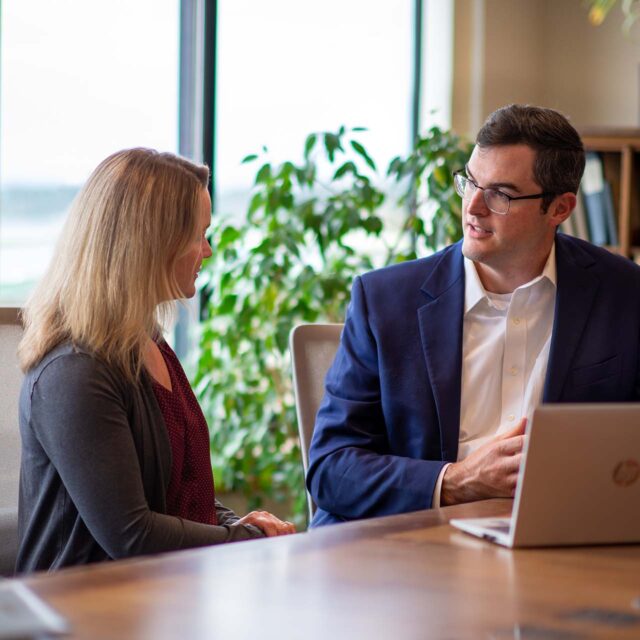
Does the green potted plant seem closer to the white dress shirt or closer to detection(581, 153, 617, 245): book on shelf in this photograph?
detection(581, 153, 617, 245): book on shelf

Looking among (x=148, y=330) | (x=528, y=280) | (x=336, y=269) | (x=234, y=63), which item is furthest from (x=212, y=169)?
(x=148, y=330)

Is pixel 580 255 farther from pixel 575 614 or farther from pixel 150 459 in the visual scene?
pixel 575 614

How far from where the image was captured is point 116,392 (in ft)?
5.29

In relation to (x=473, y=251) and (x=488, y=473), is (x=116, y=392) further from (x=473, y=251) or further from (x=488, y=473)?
(x=473, y=251)

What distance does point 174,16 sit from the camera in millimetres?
3576

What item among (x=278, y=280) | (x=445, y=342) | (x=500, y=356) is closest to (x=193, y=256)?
(x=445, y=342)

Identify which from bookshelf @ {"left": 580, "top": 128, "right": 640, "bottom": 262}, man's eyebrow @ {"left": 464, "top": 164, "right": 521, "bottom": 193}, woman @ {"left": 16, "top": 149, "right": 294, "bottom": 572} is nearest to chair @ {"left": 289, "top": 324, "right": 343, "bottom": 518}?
woman @ {"left": 16, "top": 149, "right": 294, "bottom": 572}

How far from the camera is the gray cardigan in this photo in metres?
1.55

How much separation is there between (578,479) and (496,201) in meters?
0.90

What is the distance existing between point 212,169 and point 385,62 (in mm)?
1176

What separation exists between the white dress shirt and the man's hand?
0.67 ft

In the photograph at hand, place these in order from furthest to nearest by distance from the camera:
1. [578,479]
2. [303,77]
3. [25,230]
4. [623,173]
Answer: [303,77], [623,173], [25,230], [578,479]

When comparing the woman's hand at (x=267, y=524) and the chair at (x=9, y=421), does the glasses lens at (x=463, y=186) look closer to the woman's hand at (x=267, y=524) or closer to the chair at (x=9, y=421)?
the woman's hand at (x=267, y=524)

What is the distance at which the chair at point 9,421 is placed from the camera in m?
1.84
